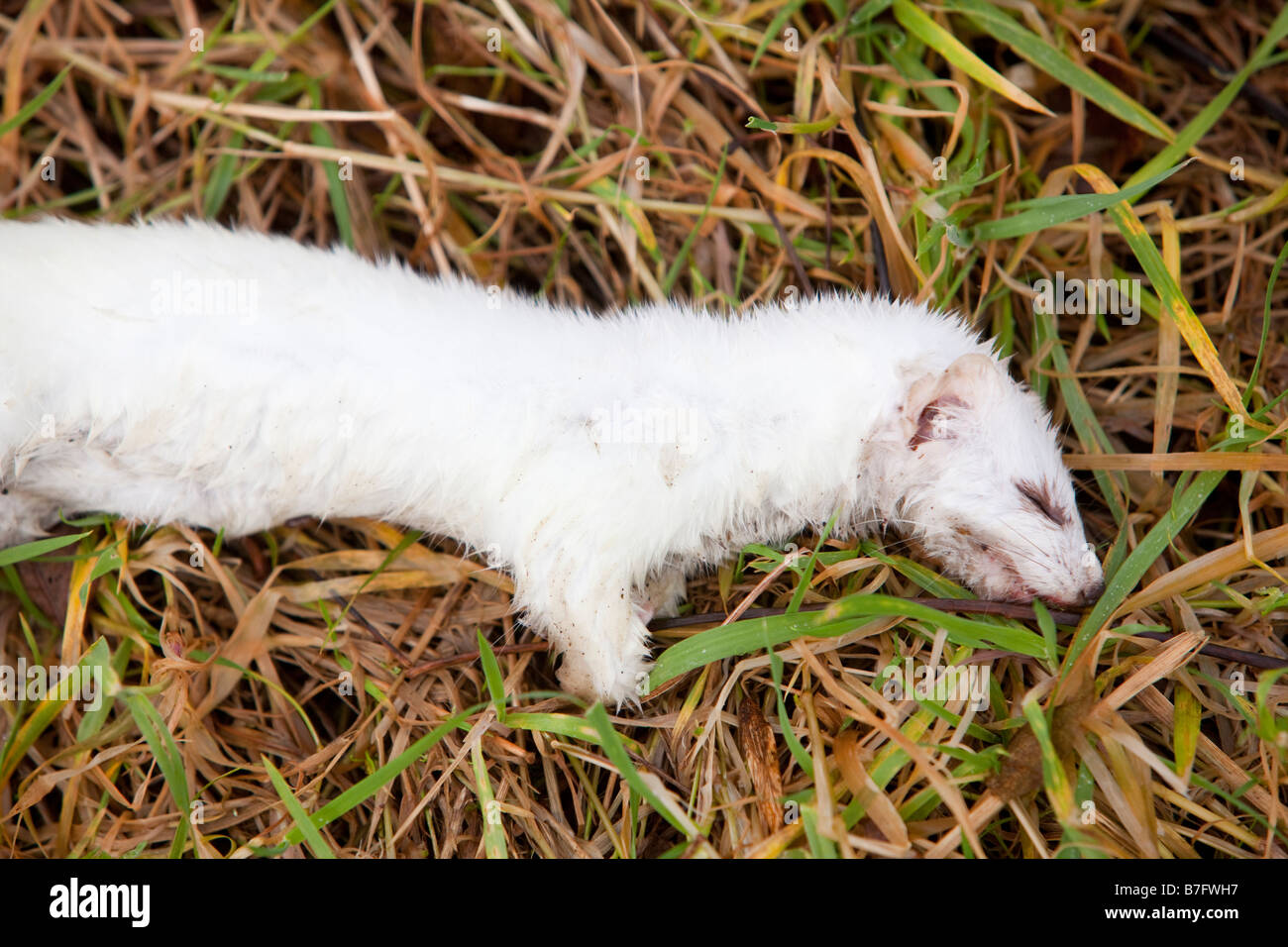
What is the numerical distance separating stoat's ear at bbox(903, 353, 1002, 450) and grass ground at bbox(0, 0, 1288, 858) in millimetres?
344

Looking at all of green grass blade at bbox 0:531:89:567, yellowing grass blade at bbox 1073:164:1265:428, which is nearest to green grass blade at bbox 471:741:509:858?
green grass blade at bbox 0:531:89:567

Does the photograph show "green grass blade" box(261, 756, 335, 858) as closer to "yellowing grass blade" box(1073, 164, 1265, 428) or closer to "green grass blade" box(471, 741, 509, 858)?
"green grass blade" box(471, 741, 509, 858)

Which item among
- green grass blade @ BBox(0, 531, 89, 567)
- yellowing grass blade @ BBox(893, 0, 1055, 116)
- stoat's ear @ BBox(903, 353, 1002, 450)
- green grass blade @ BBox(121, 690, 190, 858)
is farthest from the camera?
yellowing grass blade @ BBox(893, 0, 1055, 116)

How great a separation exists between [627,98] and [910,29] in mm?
1055

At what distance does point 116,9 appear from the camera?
3.40 meters

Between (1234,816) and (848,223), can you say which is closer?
(1234,816)

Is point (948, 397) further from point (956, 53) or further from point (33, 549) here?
point (33, 549)

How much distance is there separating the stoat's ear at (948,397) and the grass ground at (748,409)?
0.34m

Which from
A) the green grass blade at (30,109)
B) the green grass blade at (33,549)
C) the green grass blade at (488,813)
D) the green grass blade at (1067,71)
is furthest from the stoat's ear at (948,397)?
the green grass blade at (30,109)

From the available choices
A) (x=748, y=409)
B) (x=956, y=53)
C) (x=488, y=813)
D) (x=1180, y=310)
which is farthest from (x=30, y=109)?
(x=1180, y=310)

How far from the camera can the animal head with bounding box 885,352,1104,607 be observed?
254 centimetres
